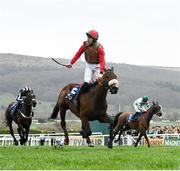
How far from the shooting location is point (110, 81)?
46.6 feet

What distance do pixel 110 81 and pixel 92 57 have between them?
3.99 ft

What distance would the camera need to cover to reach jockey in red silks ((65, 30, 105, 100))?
1491 centimetres

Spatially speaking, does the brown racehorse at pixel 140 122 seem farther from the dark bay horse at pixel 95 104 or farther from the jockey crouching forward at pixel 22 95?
the dark bay horse at pixel 95 104

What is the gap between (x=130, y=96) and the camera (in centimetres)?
16088

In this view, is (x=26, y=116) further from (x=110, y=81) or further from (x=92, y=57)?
(x=110, y=81)

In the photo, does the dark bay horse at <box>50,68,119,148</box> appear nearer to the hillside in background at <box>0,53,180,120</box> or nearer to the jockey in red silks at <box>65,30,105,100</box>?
the jockey in red silks at <box>65,30,105,100</box>

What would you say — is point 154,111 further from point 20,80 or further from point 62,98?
point 20,80

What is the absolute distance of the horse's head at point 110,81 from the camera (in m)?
14.1

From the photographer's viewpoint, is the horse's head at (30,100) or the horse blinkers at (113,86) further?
the horse's head at (30,100)

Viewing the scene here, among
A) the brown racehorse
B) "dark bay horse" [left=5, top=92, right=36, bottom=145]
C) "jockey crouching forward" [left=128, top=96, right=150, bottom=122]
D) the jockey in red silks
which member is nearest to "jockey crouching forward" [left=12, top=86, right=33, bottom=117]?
"dark bay horse" [left=5, top=92, right=36, bottom=145]

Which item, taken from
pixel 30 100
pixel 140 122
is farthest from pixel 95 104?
pixel 140 122

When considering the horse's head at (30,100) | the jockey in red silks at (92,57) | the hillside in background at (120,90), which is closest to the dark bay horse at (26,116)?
the horse's head at (30,100)

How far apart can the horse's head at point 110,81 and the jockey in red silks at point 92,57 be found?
0.35 meters

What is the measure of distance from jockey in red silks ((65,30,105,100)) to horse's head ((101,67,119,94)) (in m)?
0.35
